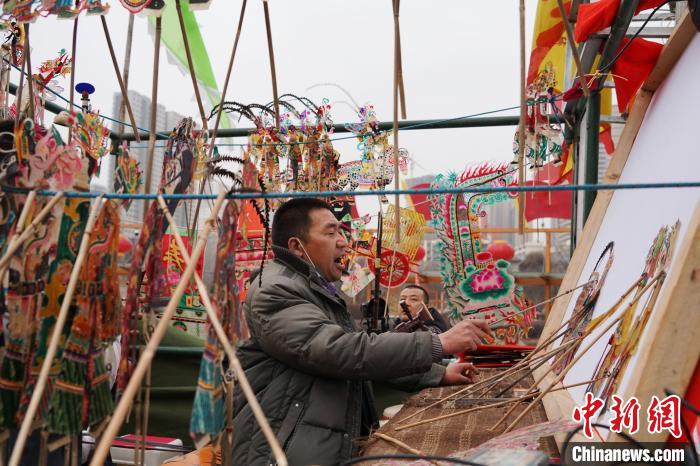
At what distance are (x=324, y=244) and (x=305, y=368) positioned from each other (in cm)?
48

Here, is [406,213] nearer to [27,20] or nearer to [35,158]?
[27,20]

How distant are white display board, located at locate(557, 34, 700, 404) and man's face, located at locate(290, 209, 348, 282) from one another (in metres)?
0.81

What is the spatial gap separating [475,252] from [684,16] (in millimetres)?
2889

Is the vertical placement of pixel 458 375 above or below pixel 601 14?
below

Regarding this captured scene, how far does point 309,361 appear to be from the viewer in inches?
65.9

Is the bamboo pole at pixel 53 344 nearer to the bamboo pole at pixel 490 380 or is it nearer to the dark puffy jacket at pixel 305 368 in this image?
the dark puffy jacket at pixel 305 368

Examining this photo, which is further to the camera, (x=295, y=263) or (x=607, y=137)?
(x=607, y=137)

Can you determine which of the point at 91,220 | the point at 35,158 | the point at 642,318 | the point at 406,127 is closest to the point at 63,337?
the point at 91,220

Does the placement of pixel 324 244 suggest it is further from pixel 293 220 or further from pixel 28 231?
pixel 28 231

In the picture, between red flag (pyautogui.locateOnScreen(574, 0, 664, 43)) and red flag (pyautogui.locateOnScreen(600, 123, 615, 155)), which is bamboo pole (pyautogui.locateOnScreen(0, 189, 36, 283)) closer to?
red flag (pyautogui.locateOnScreen(574, 0, 664, 43))

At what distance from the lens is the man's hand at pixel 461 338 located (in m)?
1.72

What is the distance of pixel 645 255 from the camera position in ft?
4.84

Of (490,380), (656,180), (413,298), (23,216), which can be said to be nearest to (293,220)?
(490,380)

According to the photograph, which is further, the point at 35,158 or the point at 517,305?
the point at 517,305
